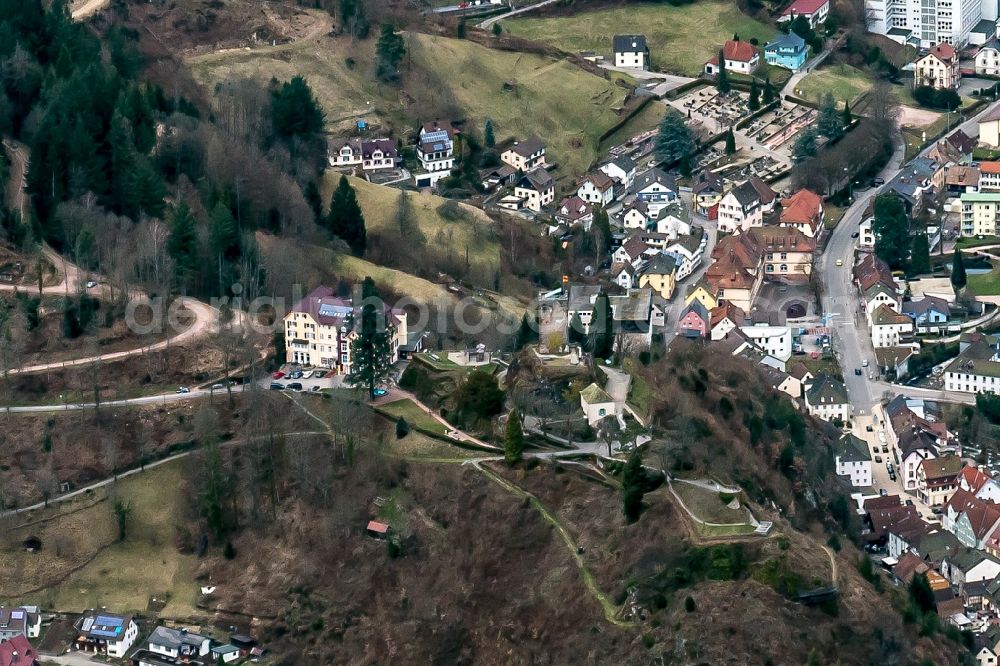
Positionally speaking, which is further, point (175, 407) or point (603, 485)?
point (175, 407)

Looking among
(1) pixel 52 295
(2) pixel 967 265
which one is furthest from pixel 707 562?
(2) pixel 967 265

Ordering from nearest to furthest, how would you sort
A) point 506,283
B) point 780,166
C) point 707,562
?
point 707,562, point 506,283, point 780,166

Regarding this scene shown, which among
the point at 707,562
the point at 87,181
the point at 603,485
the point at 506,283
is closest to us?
the point at 707,562

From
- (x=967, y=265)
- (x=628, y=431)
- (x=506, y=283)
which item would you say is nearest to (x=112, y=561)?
(x=628, y=431)

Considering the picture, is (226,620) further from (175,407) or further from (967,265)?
(967,265)

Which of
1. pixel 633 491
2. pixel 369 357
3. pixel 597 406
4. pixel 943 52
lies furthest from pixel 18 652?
pixel 943 52

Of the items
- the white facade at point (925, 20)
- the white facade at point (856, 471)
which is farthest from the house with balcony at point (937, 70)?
the white facade at point (856, 471)

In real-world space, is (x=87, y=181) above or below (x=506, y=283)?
above

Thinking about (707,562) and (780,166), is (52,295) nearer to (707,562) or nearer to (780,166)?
(707,562)
